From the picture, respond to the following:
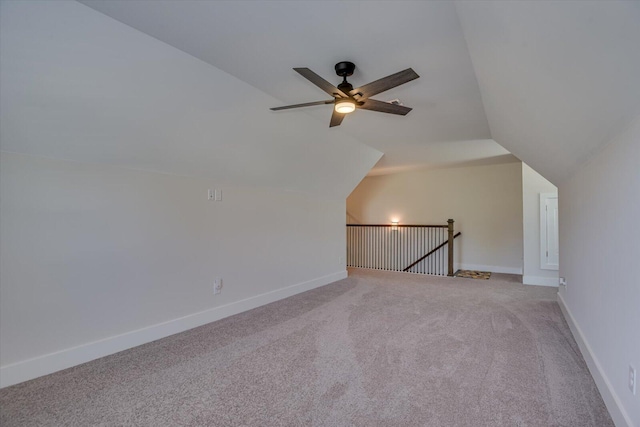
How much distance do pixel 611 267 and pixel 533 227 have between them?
12.2 feet

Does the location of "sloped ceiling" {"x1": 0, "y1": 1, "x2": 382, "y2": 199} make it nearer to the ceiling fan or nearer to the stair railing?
the ceiling fan

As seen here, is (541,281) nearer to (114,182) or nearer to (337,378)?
(337,378)

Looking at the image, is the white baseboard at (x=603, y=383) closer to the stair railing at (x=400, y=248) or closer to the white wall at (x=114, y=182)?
the white wall at (x=114, y=182)

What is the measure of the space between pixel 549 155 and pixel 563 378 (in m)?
2.00

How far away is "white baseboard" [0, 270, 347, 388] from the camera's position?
2082 millimetres

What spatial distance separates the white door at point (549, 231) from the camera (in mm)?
4781

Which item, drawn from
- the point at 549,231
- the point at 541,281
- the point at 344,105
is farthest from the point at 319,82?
the point at 541,281

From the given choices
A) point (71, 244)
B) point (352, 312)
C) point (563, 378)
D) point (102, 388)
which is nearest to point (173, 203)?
point (71, 244)

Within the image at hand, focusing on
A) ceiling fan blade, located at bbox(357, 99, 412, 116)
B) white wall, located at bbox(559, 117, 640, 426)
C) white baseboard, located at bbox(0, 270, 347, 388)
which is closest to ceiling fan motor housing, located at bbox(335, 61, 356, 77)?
ceiling fan blade, located at bbox(357, 99, 412, 116)

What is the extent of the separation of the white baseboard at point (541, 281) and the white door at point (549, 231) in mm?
210

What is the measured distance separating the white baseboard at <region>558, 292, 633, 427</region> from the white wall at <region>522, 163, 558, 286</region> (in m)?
2.47

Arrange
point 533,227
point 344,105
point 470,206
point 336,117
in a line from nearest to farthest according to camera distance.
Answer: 1. point 344,105
2. point 336,117
3. point 533,227
4. point 470,206

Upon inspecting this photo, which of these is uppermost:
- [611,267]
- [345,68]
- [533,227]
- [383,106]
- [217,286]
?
[345,68]

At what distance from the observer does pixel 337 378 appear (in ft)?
6.95
